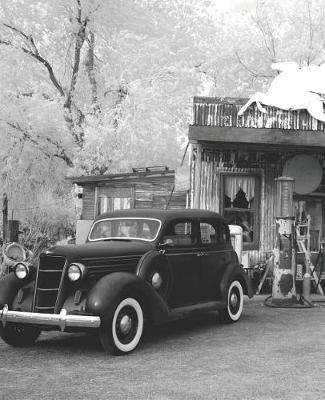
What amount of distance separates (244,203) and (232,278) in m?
4.77

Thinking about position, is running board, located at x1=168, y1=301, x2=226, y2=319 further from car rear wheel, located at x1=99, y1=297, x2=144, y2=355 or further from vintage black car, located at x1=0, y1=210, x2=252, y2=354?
car rear wheel, located at x1=99, y1=297, x2=144, y2=355

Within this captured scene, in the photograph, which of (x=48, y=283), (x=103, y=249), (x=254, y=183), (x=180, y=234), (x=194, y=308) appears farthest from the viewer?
(x=254, y=183)

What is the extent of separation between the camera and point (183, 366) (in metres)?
6.63

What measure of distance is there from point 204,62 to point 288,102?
23540 millimetres

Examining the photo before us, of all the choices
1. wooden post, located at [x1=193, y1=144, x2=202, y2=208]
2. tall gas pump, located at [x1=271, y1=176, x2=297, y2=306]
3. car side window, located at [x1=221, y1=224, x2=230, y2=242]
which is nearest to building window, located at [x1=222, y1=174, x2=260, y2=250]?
Answer: wooden post, located at [x1=193, y1=144, x2=202, y2=208]

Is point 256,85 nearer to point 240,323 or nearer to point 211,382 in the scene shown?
point 240,323

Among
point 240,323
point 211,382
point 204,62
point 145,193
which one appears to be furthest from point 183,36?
point 211,382

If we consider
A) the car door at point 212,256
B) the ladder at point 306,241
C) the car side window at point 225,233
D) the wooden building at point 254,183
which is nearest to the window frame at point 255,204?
the wooden building at point 254,183

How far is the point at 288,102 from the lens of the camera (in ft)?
44.6

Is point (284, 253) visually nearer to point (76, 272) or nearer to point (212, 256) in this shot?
point (212, 256)

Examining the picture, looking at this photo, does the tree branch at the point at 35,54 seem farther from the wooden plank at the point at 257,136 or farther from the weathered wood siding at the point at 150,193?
the wooden plank at the point at 257,136

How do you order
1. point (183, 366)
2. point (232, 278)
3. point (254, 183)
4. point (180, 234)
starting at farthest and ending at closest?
point (254, 183)
point (232, 278)
point (180, 234)
point (183, 366)

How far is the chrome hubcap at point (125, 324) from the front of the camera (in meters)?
7.34

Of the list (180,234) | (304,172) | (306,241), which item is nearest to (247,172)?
(304,172)
